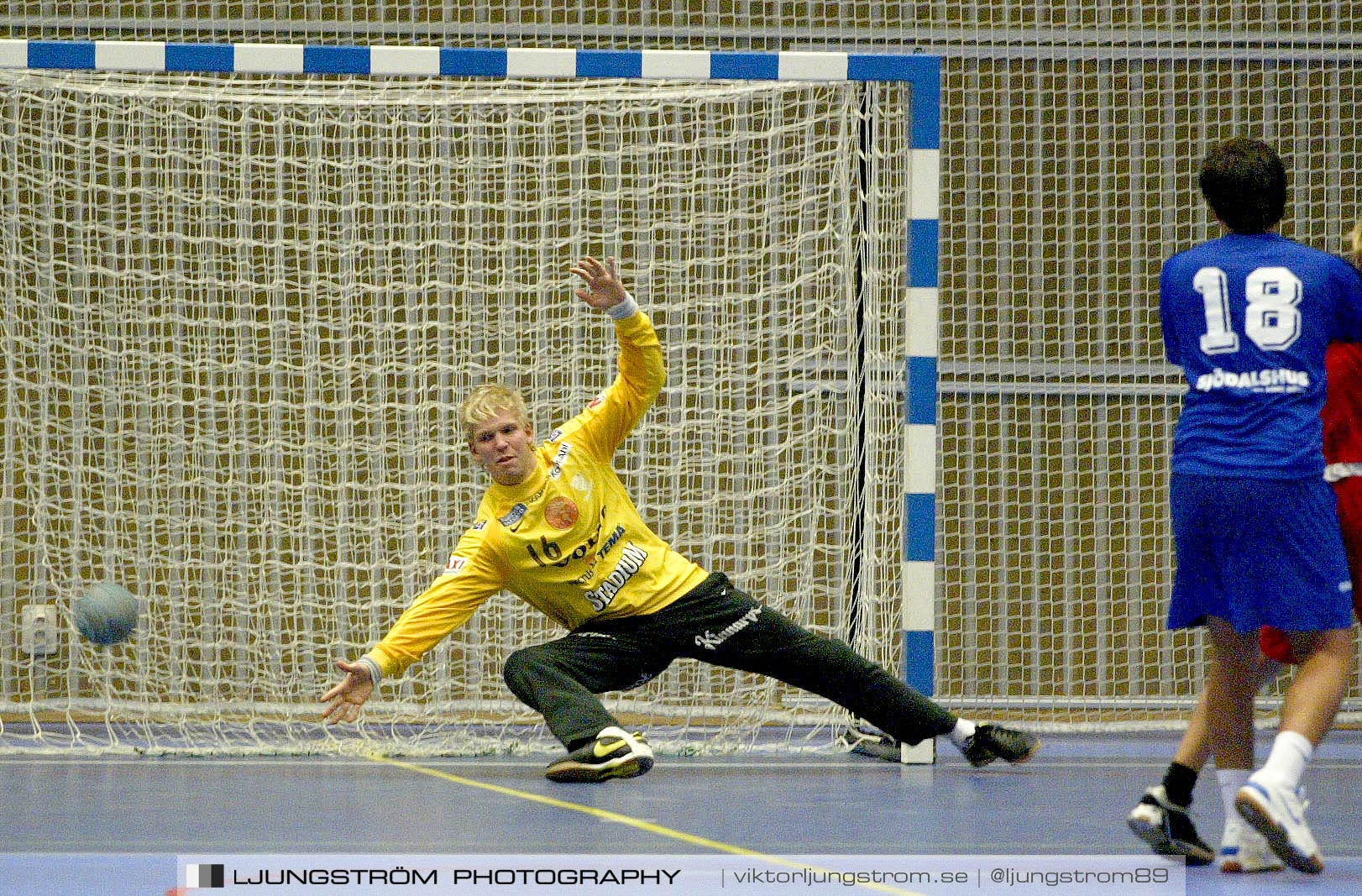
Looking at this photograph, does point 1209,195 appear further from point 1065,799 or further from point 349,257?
point 349,257

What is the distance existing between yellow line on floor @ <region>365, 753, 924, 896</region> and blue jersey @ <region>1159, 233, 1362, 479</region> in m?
1.04

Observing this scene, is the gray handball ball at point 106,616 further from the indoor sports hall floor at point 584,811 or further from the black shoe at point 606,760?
the black shoe at point 606,760

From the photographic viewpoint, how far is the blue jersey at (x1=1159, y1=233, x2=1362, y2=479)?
2969mm

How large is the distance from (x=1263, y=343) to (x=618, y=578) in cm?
197

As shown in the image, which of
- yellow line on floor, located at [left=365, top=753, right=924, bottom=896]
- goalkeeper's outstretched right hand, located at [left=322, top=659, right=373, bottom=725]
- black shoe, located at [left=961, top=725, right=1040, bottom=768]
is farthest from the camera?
black shoe, located at [left=961, top=725, right=1040, bottom=768]

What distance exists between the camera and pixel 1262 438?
2.97 metres

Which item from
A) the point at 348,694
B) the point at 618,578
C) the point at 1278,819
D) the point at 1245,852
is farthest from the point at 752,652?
the point at 1278,819

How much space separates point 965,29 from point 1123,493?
7.66ft

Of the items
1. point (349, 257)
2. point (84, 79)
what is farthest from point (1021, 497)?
point (84, 79)

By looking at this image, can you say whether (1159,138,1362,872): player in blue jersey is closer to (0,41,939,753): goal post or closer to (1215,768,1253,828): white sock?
(1215,768,1253,828): white sock

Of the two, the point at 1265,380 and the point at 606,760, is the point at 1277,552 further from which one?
Result: the point at 606,760

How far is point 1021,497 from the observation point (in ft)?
25.3

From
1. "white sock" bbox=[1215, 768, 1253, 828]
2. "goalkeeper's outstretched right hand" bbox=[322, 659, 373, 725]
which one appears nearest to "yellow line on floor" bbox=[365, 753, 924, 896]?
"goalkeeper's outstretched right hand" bbox=[322, 659, 373, 725]

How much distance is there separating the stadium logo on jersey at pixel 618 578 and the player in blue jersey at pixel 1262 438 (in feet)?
5.63
